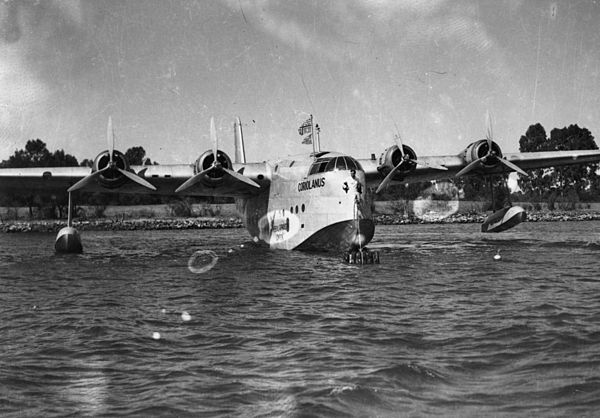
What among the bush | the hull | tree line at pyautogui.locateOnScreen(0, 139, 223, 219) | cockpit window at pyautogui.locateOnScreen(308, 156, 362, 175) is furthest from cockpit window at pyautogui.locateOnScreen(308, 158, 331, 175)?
the bush

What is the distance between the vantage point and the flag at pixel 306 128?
25.6m

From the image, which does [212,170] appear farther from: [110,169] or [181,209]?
[181,209]

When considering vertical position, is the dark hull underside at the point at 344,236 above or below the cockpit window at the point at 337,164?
below

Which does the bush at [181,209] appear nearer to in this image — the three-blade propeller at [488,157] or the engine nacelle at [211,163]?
the engine nacelle at [211,163]

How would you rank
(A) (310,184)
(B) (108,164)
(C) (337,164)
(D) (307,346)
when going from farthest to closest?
(B) (108,164) → (A) (310,184) → (C) (337,164) → (D) (307,346)

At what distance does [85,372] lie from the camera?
665cm

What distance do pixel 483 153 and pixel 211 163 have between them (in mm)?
11313

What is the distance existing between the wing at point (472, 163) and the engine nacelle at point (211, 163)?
19.9 feet

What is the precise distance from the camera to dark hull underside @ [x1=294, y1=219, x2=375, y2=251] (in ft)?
66.7

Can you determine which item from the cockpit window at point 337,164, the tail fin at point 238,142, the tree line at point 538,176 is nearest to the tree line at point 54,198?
the tree line at point 538,176

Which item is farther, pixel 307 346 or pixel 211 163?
pixel 211 163

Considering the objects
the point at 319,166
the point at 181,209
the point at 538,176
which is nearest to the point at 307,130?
the point at 319,166

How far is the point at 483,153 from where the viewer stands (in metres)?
25.4

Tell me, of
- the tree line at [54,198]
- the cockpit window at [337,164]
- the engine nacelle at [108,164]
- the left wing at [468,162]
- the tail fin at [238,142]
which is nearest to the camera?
the cockpit window at [337,164]
